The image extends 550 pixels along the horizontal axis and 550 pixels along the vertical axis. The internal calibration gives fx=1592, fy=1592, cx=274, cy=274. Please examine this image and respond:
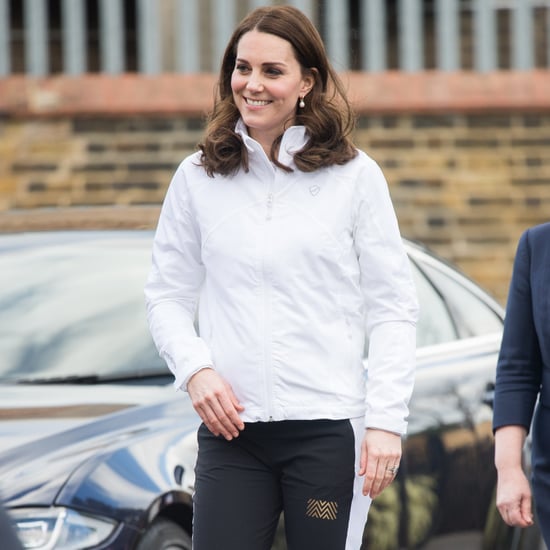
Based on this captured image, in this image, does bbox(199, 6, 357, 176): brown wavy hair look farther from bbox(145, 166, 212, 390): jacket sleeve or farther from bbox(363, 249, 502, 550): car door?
bbox(363, 249, 502, 550): car door

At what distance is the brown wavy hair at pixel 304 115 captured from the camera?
11.0 feet

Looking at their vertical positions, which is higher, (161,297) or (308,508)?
(161,297)

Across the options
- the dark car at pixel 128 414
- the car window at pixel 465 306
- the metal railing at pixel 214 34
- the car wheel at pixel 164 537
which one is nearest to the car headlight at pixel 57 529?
the dark car at pixel 128 414

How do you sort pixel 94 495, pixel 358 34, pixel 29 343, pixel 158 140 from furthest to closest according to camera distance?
pixel 358 34
pixel 158 140
pixel 29 343
pixel 94 495

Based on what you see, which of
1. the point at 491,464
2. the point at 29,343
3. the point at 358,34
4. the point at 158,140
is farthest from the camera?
the point at 358,34

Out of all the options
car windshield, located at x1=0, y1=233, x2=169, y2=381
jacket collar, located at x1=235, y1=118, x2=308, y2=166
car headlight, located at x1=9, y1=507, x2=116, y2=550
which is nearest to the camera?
jacket collar, located at x1=235, y1=118, x2=308, y2=166

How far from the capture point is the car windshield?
4777 millimetres

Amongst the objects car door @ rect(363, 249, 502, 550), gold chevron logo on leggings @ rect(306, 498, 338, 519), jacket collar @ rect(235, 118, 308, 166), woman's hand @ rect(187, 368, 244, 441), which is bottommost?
car door @ rect(363, 249, 502, 550)

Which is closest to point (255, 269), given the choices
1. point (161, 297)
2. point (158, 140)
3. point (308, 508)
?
point (161, 297)

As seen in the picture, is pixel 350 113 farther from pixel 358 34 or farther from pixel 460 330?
pixel 358 34

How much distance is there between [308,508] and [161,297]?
0.57m

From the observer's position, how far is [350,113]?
3.51m

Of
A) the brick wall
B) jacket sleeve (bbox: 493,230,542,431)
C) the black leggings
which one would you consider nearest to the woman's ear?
jacket sleeve (bbox: 493,230,542,431)

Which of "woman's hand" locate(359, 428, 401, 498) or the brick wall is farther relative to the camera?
the brick wall
